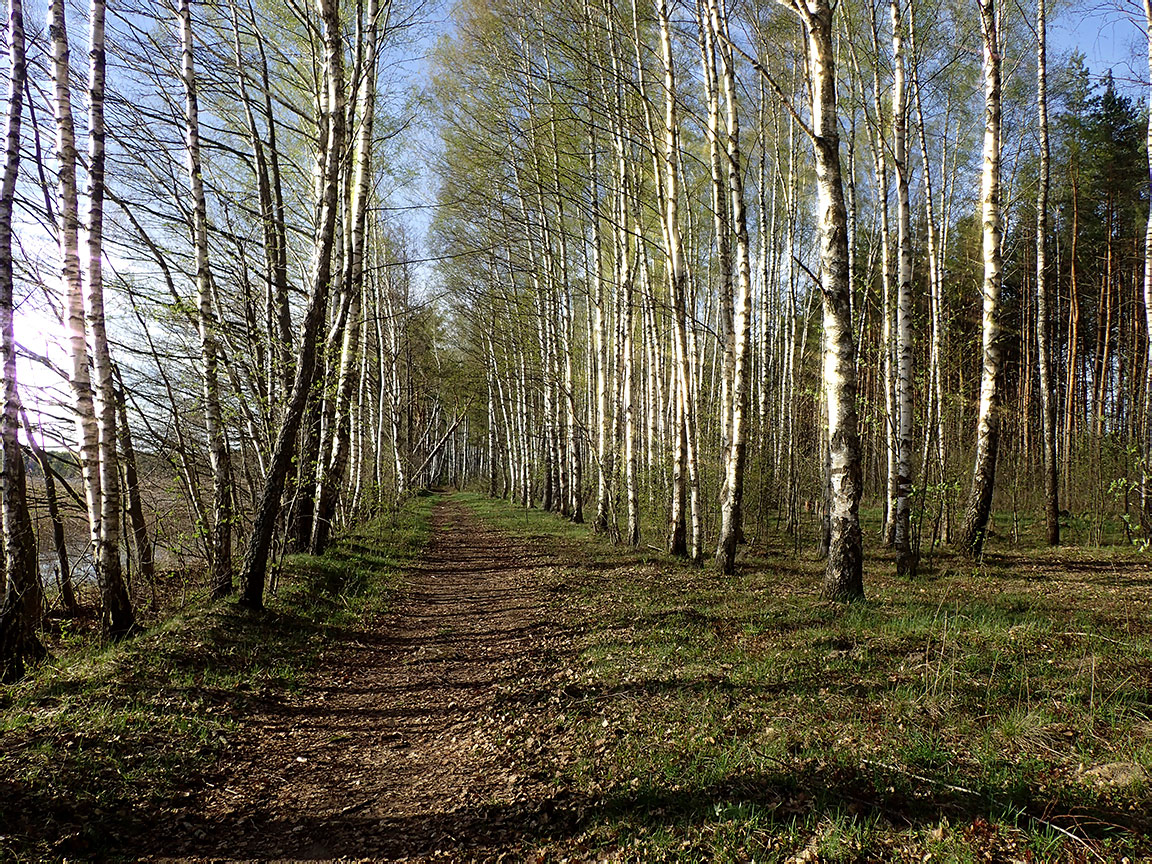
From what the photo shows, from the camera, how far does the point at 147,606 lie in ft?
19.1

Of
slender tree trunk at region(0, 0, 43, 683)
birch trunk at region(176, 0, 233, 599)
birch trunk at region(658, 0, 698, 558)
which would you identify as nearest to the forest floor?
slender tree trunk at region(0, 0, 43, 683)

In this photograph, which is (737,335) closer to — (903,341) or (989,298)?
(903,341)

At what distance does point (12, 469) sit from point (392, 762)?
3.46m

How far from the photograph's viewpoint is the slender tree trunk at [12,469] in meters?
3.92

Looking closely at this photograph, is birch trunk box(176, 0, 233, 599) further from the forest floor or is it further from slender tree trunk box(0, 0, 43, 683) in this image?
slender tree trunk box(0, 0, 43, 683)

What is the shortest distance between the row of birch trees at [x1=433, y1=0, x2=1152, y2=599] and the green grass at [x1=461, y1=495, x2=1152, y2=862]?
1528 millimetres

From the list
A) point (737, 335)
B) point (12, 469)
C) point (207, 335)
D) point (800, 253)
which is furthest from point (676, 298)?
point (800, 253)

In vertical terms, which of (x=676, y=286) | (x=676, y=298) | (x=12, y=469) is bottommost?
(x=12, y=469)

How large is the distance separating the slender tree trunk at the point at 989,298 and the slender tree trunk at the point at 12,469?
A: 35.6 feet

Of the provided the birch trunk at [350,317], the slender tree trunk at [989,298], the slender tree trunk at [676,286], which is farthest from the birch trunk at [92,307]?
the slender tree trunk at [989,298]

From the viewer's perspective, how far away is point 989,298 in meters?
8.46

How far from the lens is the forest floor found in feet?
8.48

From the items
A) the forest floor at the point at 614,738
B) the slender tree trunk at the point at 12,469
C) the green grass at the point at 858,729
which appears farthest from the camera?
the slender tree trunk at the point at 12,469

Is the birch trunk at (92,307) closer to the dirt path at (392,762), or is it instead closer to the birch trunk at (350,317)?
the dirt path at (392,762)
